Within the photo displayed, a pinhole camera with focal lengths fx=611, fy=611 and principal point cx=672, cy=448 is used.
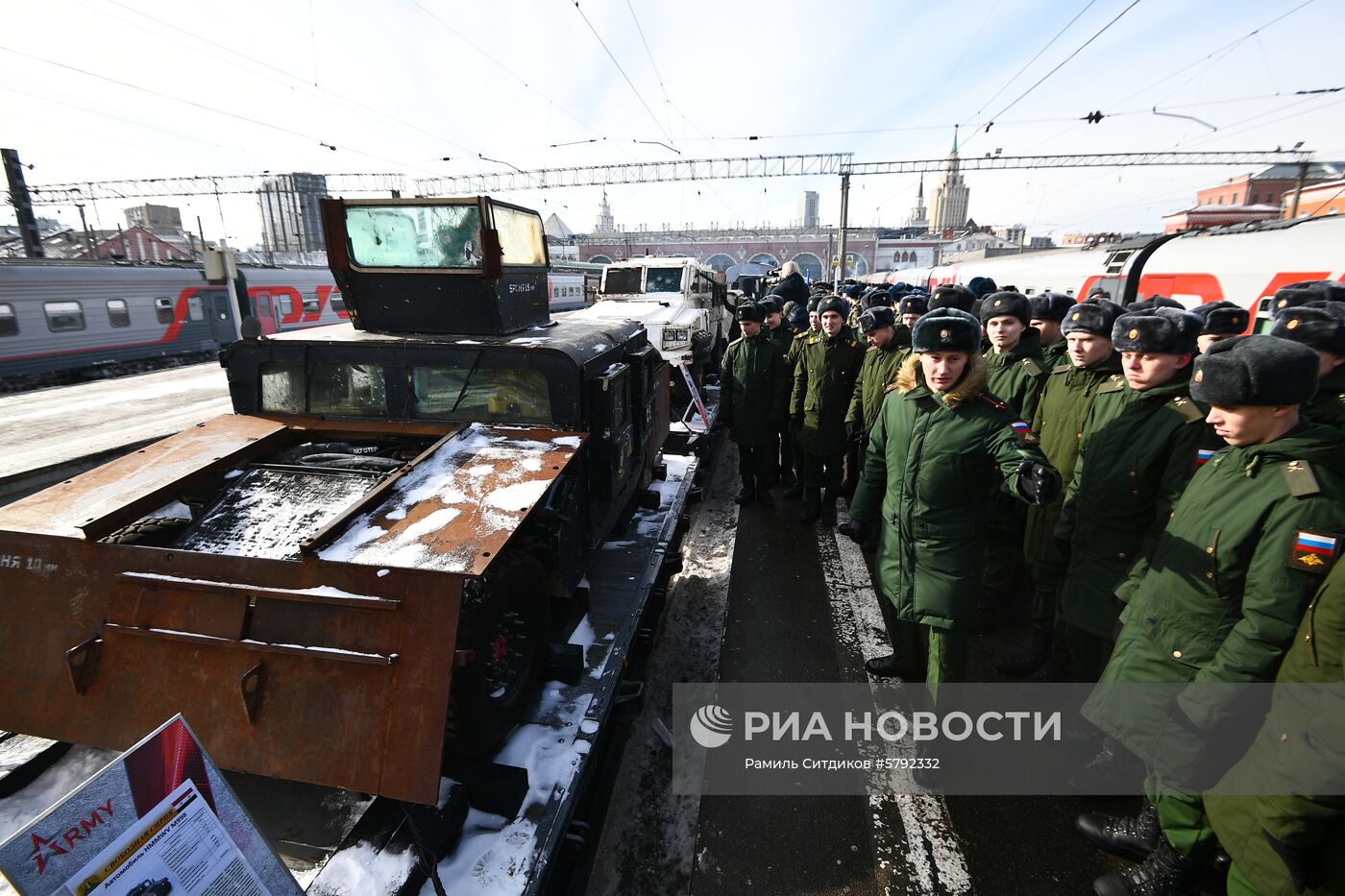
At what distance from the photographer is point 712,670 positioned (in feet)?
13.5

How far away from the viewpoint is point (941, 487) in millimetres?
3094

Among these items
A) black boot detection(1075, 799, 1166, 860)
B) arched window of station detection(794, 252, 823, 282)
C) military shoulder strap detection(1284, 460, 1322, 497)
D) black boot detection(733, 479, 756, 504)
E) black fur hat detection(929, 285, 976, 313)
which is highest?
arched window of station detection(794, 252, 823, 282)

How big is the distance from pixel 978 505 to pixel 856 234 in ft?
259

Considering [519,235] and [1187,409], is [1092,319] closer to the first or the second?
[1187,409]

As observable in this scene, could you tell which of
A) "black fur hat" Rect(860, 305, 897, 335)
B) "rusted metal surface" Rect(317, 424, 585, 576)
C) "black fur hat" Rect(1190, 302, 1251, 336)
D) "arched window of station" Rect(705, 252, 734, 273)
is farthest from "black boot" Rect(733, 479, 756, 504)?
"arched window of station" Rect(705, 252, 734, 273)

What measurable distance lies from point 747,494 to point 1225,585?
5.01 metres

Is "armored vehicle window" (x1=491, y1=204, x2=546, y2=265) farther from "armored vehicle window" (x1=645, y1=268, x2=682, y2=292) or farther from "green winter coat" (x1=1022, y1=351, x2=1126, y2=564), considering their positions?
"armored vehicle window" (x1=645, y1=268, x2=682, y2=292)

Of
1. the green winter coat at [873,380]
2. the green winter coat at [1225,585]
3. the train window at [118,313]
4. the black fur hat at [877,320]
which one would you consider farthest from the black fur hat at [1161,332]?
the train window at [118,313]

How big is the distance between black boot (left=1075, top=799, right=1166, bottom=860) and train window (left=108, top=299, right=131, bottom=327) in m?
19.4

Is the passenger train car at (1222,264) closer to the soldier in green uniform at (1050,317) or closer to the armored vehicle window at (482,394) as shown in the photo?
the soldier in green uniform at (1050,317)

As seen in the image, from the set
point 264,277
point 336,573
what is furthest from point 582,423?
point 264,277

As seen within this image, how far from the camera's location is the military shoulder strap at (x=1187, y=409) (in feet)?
9.16

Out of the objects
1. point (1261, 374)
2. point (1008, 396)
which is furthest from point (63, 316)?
point (1261, 374)

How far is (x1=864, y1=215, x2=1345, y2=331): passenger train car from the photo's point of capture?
7195mm
